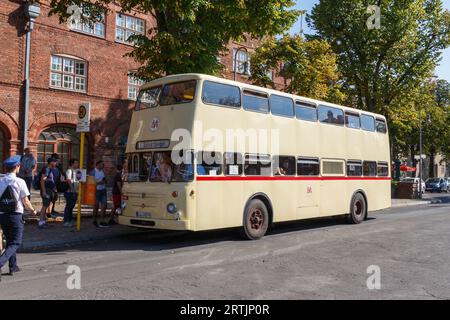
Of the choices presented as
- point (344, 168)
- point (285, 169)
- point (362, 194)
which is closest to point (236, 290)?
point (285, 169)

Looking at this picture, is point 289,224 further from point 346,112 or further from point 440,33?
point 440,33

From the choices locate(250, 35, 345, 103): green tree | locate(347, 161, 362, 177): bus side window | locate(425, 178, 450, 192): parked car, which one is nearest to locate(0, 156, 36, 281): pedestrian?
locate(347, 161, 362, 177): bus side window

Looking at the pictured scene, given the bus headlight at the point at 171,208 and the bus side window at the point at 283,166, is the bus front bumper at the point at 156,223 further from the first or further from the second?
the bus side window at the point at 283,166

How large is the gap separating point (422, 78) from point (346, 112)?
18076 mm

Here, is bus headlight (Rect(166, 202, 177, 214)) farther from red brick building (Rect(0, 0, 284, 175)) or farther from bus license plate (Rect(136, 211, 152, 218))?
red brick building (Rect(0, 0, 284, 175))

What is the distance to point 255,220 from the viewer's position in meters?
11.7

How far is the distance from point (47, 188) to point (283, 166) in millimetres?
6418

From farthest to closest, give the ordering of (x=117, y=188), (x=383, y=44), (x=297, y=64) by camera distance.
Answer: (x=383, y=44) < (x=297, y=64) < (x=117, y=188)

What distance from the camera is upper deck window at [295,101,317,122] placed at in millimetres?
13204

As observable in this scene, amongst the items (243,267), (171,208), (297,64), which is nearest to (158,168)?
(171,208)

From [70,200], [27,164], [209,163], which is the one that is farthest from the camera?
[27,164]

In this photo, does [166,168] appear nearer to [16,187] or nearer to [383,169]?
[16,187]

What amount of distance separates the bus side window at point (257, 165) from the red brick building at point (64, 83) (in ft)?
36.4

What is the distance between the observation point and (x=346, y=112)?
15492 millimetres
